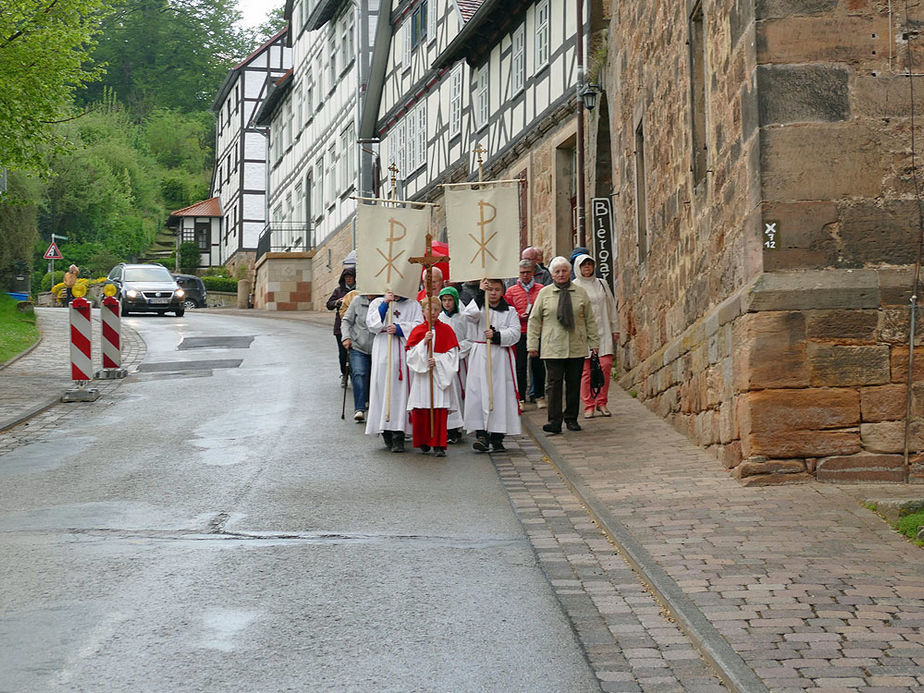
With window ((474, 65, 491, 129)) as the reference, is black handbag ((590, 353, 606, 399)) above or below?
below

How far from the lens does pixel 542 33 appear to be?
24172mm

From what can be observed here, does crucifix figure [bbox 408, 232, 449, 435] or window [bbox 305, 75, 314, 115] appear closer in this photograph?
crucifix figure [bbox 408, 232, 449, 435]

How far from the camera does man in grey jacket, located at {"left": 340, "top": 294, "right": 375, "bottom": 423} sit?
14.8 metres

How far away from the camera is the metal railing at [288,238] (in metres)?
50.6

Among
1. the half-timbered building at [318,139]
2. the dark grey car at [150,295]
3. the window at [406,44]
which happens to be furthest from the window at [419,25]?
the dark grey car at [150,295]

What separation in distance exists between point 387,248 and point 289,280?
3739 cm

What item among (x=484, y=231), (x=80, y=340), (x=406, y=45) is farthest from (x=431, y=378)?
(x=406, y=45)

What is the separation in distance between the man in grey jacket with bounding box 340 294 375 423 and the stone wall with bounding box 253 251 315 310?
35.4 metres

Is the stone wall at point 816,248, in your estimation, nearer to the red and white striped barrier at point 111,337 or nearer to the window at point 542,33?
the red and white striped barrier at point 111,337

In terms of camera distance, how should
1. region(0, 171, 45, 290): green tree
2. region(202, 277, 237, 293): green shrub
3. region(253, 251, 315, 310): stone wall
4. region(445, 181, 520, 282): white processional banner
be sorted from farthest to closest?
1. region(202, 277, 237, 293): green shrub
2. region(253, 251, 315, 310): stone wall
3. region(0, 171, 45, 290): green tree
4. region(445, 181, 520, 282): white processional banner

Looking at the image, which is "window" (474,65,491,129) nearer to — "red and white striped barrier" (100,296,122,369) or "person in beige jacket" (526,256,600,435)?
"red and white striped barrier" (100,296,122,369)

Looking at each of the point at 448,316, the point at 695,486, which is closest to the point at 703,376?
the point at 695,486

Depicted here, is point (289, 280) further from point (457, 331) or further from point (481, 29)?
point (457, 331)

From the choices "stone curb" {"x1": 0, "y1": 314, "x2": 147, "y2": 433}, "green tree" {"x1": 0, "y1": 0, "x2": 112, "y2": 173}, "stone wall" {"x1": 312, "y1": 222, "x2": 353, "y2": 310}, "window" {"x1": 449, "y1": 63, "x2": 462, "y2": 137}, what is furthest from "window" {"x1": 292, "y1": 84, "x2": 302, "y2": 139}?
"green tree" {"x1": 0, "y1": 0, "x2": 112, "y2": 173}
